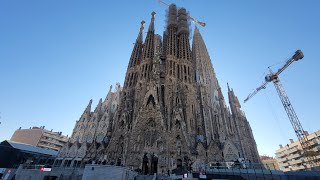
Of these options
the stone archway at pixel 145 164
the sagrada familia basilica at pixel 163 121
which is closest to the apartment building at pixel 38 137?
the sagrada familia basilica at pixel 163 121

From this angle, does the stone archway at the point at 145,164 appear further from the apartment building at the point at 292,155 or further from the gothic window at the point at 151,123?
the apartment building at the point at 292,155

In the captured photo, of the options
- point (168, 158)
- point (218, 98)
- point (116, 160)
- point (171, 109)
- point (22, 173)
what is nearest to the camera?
point (22, 173)

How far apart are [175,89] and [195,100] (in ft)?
20.1

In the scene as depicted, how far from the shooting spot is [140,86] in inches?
2003

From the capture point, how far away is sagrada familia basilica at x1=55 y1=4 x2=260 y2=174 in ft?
131

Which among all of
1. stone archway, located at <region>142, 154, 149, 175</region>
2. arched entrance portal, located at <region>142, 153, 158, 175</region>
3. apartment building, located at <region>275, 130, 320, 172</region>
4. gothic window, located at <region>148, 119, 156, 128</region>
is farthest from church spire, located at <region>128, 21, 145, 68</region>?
apartment building, located at <region>275, 130, 320, 172</region>

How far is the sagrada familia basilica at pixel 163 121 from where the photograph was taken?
39969 mm

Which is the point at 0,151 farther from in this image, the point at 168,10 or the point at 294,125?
the point at 294,125

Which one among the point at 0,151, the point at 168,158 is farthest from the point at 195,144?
the point at 0,151

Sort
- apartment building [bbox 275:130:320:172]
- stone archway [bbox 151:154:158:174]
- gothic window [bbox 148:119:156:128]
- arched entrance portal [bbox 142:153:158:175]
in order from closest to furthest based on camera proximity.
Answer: arched entrance portal [bbox 142:153:158:175]
stone archway [bbox 151:154:158:174]
gothic window [bbox 148:119:156:128]
apartment building [bbox 275:130:320:172]

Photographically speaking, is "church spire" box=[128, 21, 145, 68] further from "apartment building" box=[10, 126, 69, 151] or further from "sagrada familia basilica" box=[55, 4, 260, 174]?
"apartment building" box=[10, 126, 69, 151]

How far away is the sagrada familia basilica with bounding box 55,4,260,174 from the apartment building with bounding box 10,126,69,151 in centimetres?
2975

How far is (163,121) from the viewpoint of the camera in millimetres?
42312

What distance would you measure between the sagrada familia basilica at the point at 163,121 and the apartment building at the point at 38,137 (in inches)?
1171
